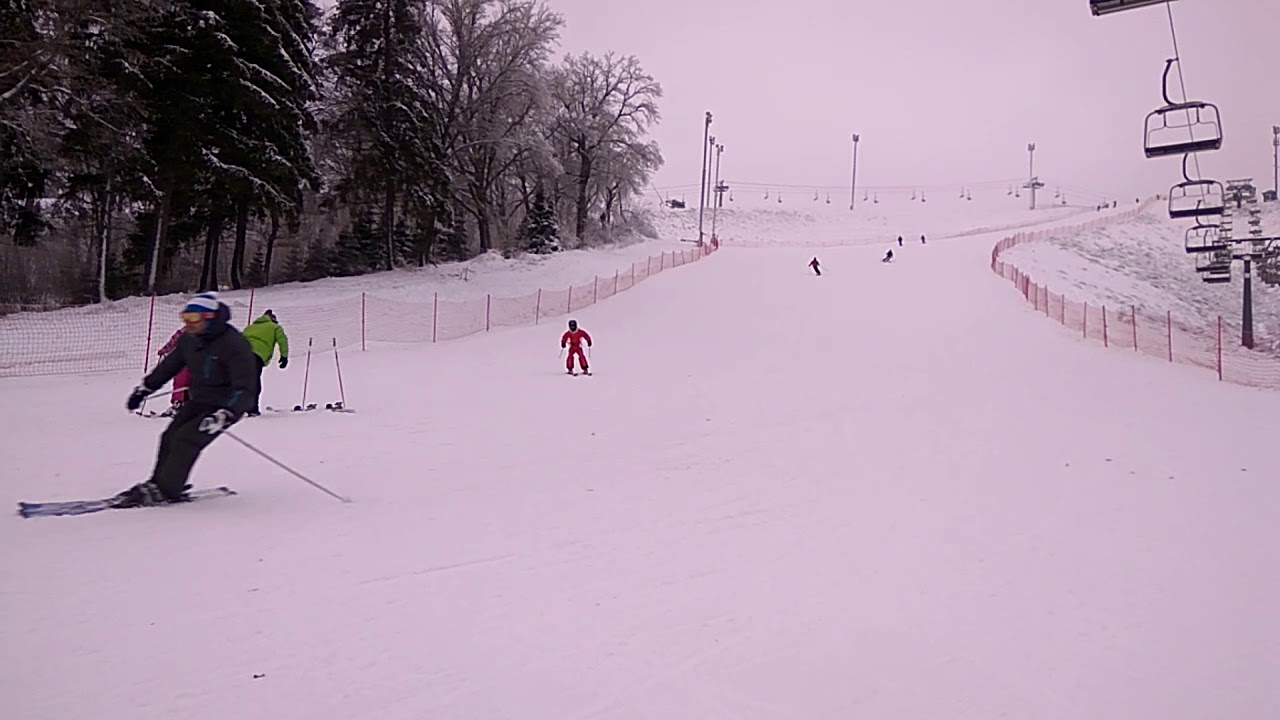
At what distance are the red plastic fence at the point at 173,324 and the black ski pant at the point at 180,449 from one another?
37.4 feet

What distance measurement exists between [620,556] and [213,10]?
31.9 metres

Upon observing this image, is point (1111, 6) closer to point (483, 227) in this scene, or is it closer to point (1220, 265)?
point (1220, 265)

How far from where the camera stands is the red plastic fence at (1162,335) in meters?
23.5

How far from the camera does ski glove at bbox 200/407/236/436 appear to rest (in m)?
6.83

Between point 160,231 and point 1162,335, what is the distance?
3614 cm

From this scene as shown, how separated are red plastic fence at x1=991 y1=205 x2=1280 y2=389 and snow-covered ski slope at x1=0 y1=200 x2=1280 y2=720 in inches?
396

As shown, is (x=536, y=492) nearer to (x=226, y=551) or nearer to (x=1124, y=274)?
(x=226, y=551)

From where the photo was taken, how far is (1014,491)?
9430 mm

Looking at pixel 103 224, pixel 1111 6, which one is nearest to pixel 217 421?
pixel 1111 6

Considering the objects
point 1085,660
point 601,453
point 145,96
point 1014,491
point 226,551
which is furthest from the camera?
point 145,96

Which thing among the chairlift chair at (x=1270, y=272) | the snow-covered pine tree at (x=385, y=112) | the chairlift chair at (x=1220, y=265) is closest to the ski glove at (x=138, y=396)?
the chairlift chair at (x=1220, y=265)

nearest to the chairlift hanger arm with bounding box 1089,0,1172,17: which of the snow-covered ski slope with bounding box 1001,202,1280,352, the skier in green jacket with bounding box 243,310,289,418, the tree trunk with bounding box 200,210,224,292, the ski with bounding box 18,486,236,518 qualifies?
the ski with bounding box 18,486,236,518

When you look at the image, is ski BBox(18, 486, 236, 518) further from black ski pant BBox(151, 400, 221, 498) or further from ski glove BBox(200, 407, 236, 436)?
ski glove BBox(200, 407, 236, 436)

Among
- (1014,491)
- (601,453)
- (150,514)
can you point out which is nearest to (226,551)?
(150,514)
